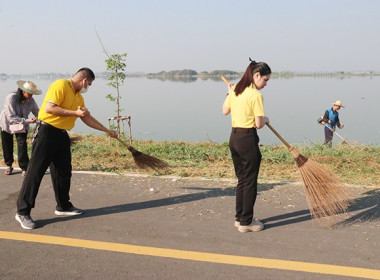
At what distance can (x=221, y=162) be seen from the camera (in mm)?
7957

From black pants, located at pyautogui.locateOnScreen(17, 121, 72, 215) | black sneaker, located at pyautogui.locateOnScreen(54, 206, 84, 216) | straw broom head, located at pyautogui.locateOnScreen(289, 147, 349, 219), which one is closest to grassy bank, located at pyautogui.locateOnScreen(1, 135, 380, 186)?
straw broom head, located at pyautogui.locateOnScreen(289, 147, 349, 219)

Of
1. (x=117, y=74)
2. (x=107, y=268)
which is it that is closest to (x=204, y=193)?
(x=107, y=268)

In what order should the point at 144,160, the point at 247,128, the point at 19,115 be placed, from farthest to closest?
the point at 19,115, the point at 144,160, the point at 247,128

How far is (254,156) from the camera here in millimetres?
4184

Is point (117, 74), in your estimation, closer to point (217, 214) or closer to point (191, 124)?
point (217, 214)

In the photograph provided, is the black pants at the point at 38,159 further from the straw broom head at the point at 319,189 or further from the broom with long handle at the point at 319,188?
the straw broom head at the point at 319,189

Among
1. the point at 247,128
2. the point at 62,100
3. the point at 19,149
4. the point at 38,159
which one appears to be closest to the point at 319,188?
the point at 247,128

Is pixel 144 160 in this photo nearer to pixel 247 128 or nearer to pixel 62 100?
pixel 62 100

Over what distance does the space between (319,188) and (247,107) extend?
4.40 ft

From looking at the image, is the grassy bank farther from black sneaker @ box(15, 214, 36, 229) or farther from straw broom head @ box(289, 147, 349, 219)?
black sneaker @ box(15, 214, 36, 229)

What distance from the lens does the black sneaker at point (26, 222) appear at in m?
4.39

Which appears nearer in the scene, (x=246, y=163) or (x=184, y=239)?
(x=184, y=239)

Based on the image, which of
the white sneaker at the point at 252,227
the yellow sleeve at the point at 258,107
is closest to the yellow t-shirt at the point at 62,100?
the yellow sleeve at the point at 258,107

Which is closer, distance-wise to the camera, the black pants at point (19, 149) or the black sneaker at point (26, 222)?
the black sneaker at point (26, 222)
